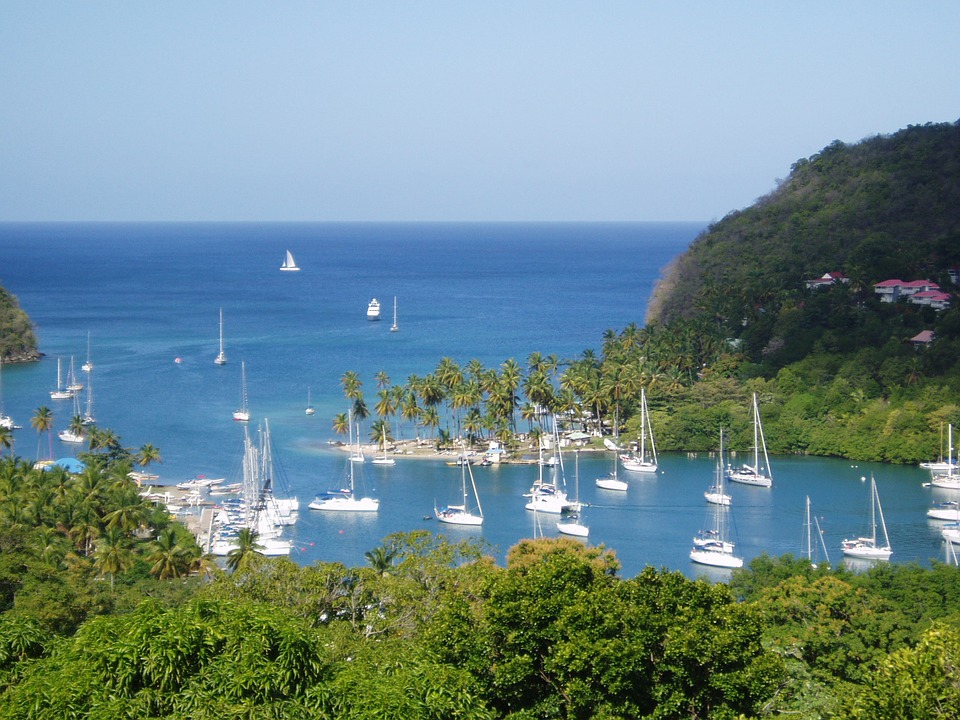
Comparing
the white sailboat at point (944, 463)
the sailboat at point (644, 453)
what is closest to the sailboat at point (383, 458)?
the sailboat at point (644, 453)

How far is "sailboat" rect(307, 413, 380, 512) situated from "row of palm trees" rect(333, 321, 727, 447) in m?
5.68

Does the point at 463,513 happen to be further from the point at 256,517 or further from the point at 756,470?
the point at 756,470

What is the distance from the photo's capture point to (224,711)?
10.2 meters

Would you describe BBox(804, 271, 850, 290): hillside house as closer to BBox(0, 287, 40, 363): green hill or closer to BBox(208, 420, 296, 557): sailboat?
BBox(208, 420, 296, 557): sailboat

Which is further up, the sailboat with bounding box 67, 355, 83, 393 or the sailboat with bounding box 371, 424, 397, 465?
the sailboat with bounding box 67, 355, 83, 393

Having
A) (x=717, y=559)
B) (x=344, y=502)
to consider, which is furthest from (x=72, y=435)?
(x=717, y=559)

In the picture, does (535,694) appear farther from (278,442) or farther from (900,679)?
(278,442)

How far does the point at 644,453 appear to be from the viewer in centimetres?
4688

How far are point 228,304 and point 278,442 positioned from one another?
6333 cm

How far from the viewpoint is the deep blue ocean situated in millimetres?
38000

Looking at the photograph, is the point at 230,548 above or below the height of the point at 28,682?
below

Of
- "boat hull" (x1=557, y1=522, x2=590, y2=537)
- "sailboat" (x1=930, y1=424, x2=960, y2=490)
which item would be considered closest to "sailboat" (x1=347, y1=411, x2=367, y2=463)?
"boat hull" (x1=557, y1=522, x2=590, y2=537)

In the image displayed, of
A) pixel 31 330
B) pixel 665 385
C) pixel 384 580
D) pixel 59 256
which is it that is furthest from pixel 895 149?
pixel 59 256

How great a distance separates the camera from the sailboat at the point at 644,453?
45.7 m
